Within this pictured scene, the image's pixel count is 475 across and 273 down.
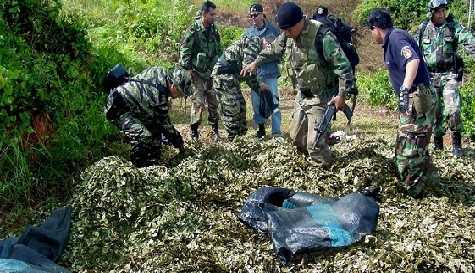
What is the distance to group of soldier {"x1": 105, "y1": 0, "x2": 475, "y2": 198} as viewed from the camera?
474cm

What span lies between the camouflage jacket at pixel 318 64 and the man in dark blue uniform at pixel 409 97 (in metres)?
0.42

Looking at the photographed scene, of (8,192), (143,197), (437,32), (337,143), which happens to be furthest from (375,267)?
(437,32)

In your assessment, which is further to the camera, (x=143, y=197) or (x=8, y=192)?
(x=8, y=192)

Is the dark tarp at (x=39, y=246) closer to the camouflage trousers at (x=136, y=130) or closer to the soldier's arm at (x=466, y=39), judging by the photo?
the camouflage trousers at (x=136, y=130)

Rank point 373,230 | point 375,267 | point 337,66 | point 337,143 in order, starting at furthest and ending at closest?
point 337,143, point 337,66, point 373,230, point 375,267

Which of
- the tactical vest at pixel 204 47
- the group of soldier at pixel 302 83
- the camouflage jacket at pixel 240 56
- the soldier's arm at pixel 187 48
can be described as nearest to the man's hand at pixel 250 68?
the group of soldier at pixel 302 83

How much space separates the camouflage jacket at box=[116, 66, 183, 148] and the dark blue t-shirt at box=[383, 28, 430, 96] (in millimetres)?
2030

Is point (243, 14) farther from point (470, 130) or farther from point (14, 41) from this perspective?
point (14, 41)

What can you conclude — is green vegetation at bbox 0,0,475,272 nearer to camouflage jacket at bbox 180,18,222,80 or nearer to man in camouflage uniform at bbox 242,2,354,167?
man in camouflage uniform at bbox 242,2,354,167

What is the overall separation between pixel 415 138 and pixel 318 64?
1111mm

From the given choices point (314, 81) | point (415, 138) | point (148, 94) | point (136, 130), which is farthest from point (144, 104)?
point (415, 138)

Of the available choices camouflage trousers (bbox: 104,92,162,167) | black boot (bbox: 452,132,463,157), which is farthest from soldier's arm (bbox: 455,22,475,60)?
camouflage trousers (bbox: 104,92,162,167)

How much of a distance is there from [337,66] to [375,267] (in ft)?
6.76

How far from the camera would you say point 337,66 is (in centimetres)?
514
